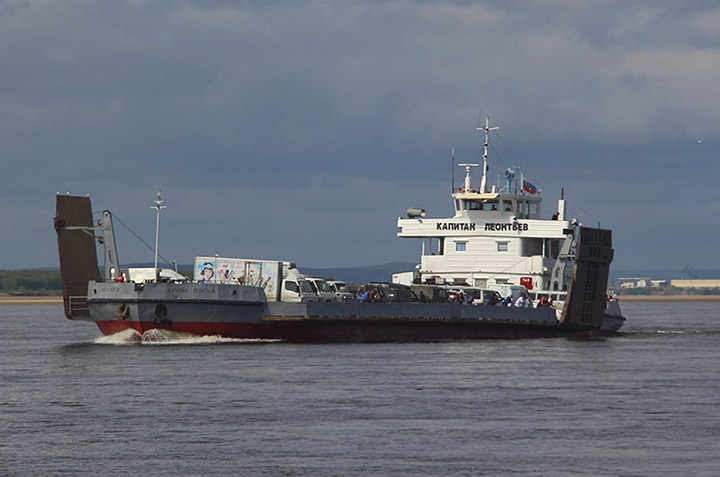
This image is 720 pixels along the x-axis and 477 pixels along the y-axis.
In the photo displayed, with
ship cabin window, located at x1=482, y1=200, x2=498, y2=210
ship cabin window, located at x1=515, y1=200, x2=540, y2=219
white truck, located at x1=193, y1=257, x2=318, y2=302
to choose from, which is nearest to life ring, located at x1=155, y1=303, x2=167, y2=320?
white truck, located at x1=193, y1=257, x2=318, y2=302

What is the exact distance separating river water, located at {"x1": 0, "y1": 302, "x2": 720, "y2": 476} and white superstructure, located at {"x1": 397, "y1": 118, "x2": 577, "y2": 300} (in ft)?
39.4

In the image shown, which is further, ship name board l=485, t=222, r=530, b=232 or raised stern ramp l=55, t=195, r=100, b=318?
ship name board l=485, t=222, r=530, b=232

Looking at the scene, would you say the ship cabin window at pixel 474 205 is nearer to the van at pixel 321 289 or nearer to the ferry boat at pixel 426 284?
the ferry boat at pixel 426 284

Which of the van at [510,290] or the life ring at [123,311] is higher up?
the van at [510,290]

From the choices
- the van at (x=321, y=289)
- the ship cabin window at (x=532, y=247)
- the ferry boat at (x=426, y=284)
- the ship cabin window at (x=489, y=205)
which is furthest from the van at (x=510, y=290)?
the van at (x=321, y=289)

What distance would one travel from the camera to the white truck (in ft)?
169

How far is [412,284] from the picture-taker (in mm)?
58969

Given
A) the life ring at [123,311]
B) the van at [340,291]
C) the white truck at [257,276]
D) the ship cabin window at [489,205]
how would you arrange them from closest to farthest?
the life ring at [123,311]
the white truck at [257,276]
the van at [340,291]
the ship cabin window at [489,205]

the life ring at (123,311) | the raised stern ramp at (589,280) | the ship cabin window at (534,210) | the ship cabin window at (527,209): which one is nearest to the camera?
the life ring at (123,311)

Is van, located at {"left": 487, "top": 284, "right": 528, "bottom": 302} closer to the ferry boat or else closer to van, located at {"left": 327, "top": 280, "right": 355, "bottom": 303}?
the ferry boat

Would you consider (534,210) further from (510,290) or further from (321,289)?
(321,289)

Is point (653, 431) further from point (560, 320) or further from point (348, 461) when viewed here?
point (560, 320)

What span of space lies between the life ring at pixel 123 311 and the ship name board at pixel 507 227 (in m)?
21.3

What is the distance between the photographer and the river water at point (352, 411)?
2338cm
